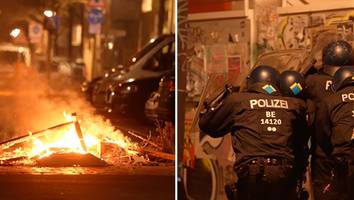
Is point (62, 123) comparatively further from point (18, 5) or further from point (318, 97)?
point (318, 97)

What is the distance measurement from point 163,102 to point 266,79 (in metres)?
1.09

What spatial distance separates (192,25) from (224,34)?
0.38m

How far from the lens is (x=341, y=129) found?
15.6ft

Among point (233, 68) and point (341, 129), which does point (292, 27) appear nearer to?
point (233, 68)

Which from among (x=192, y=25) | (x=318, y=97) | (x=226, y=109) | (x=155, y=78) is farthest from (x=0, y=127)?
(x=318, y=97)

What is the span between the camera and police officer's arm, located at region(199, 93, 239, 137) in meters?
4.87

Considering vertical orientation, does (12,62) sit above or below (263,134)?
above

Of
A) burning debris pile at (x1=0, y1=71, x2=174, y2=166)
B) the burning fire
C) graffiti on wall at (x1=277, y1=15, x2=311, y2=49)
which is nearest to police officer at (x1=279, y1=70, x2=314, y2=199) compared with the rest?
graffiti on wall at (x1=277, y1=15, x2=311, y2=49)

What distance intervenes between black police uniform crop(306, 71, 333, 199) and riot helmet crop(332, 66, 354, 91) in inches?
7.3

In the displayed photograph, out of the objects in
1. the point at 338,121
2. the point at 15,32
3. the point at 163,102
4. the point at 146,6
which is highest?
the point at 146,6

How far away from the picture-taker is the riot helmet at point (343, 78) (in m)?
4.77

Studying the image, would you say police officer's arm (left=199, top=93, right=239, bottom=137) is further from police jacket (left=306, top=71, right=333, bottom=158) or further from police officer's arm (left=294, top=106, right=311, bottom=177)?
police jacket (left=306, top=71, right=333, bottom=158)

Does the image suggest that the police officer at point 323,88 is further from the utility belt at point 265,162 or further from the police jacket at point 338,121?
the utility belt at point 265,162

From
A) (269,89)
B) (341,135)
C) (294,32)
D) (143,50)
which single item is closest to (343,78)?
(341,135)
